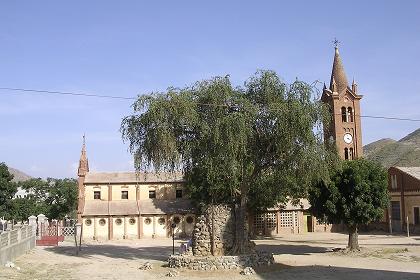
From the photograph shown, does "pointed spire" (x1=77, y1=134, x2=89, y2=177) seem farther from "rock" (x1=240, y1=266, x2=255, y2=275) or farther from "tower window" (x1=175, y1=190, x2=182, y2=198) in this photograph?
"rock" (x1=240, y1=266, x2=255, y2=275)

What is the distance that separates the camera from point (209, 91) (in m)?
25.3

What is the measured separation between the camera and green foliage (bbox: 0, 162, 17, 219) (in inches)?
2303

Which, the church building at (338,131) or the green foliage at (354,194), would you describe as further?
the church building at (338,131)

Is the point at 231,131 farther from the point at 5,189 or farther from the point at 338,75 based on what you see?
the point at 5,189

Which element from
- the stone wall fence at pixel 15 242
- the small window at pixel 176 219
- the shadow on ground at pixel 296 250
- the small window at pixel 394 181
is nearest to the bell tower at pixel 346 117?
the small window at pixel 394 181

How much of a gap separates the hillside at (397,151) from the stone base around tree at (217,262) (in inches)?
3472

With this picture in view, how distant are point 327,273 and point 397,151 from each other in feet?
393

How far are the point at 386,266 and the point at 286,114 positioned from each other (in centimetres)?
972

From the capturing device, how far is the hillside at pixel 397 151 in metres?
115

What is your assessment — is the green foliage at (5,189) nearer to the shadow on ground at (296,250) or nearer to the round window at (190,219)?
the round window at (190,219)

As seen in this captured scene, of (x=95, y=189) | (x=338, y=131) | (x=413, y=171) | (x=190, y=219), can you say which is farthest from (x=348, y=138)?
(x=95, y=189)

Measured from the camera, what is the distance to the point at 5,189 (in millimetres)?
59031

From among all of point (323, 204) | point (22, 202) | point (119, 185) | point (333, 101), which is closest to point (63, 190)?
point (22, 202)

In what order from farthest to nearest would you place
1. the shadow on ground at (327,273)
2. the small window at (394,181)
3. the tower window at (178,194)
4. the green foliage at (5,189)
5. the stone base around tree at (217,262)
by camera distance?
the green foliage at (5,189) < the tower window at (178,194) < the small window at (394,181) < the stone base around tree at (217,262) < the shadow on ground at (327,273)
